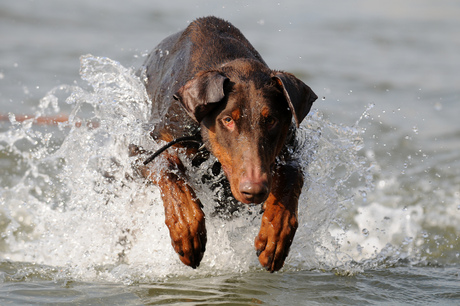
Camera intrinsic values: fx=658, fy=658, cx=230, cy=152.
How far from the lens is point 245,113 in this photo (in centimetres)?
362

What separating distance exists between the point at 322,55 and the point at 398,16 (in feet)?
11.0

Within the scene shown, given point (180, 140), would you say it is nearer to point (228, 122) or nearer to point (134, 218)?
point (228, 122)

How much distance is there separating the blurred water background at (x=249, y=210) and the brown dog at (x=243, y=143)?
0.42 meters

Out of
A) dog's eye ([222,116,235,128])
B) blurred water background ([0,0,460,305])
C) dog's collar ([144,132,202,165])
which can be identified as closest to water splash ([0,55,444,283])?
blurred water background ([0,0,460,305])

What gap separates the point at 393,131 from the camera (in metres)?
9.57

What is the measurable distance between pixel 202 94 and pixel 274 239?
918 millimetres

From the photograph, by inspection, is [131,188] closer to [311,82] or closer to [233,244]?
[233,244]

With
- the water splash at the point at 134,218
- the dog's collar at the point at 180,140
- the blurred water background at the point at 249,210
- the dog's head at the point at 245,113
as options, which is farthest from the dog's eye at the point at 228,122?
the blurred water background at the point at 249,210

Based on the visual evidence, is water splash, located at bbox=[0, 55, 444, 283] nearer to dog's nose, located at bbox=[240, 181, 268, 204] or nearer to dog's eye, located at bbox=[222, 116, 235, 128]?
dog's eye, located at bbox=[222, 116, 235, 128]

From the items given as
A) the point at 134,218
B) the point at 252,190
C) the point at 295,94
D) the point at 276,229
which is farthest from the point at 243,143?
the point at 134,218

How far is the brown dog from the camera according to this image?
3553 mm

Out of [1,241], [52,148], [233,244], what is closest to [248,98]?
[233,244]

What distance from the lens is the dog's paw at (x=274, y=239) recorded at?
375cm

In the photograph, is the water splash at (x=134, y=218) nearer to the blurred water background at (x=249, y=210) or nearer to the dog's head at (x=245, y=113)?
the blurred water background at (x=249, y=210)
